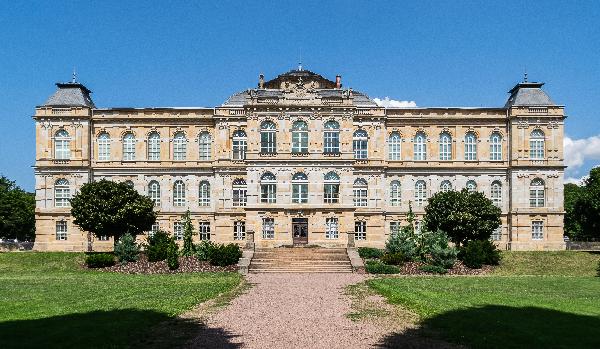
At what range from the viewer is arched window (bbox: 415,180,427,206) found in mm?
68812

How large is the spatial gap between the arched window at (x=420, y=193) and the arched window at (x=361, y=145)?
7044mm

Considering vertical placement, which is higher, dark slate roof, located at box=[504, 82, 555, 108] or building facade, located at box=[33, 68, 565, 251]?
dark slate roof, located at box=[504, 82, 555, 108]

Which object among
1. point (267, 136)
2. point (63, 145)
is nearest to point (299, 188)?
point (267, 136)

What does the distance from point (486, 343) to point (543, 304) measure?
945cm

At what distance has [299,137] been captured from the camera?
203 ft

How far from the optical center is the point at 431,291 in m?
31.5

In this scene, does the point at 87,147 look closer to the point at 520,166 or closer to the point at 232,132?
the point at 232,132

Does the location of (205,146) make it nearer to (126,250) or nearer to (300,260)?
(126,250)

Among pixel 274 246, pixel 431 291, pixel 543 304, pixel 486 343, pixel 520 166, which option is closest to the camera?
pixel 486 343

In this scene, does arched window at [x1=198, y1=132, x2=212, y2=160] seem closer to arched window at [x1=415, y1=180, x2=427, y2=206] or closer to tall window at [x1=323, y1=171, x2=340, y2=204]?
tall window at [x1=323, y1=171, x2=340, y2=204]

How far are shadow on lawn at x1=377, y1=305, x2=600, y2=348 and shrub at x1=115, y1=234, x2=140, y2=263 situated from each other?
3398 centimetres

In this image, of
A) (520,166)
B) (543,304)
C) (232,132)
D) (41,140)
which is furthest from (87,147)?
(543,304)

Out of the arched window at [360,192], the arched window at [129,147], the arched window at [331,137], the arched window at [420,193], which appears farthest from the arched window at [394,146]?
the arched window at [129,147]

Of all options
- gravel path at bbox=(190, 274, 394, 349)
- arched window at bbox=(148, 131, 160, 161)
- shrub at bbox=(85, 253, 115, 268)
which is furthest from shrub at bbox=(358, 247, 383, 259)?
arched window at bbox=(148, 131, 160, 161)
